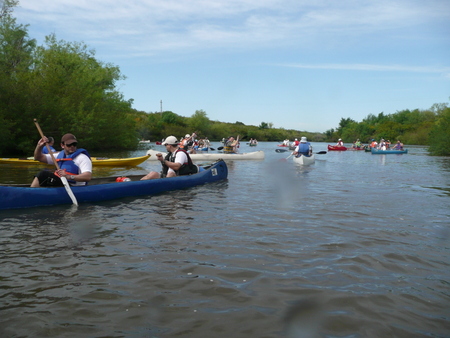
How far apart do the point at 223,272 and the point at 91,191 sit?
5.10m

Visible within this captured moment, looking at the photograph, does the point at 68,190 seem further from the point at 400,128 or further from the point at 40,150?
the point at 400,128

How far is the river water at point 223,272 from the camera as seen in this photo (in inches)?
128

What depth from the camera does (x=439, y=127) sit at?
40.1 m

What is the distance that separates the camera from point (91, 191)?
855cm

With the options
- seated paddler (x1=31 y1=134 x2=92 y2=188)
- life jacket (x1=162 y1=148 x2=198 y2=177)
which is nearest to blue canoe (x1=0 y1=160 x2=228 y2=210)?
life jacket (x1=162 y1=148 x2=198 y2=177)

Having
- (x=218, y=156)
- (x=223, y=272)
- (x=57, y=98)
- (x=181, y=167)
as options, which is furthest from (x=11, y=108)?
(x=223, y=272)

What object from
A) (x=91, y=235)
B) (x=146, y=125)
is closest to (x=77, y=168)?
(x=91, y=235)

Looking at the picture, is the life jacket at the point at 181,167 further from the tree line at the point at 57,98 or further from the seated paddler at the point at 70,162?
the tree line at the point at 57,98

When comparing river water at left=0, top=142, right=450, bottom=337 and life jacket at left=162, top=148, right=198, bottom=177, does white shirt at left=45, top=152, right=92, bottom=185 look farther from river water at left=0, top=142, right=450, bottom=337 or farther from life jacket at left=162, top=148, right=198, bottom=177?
life jacket at left=162, top=148, right=198, bottom=177

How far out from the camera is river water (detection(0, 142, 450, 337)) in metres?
3.26

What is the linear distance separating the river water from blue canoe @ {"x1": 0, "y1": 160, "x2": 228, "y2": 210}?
0.27m

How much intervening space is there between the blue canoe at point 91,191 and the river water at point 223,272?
0.27 m

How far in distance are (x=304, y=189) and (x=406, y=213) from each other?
3937 millimetres

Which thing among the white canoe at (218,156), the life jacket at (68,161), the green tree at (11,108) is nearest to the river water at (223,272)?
the life jacket at (68,161)
